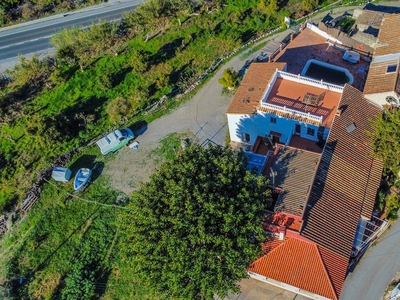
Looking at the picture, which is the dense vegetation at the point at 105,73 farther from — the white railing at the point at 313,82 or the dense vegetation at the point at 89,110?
the white railing at the point at 313,82

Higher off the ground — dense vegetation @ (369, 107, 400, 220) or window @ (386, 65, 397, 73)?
window @ (386, 65, 397, 73)

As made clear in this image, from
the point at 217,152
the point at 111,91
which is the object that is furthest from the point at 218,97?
the point at 217,152

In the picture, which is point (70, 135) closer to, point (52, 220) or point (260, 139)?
point (52, 220)

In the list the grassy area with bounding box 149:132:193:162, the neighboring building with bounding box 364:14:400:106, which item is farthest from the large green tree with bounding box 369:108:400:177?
the grassy area with bounding box 149:132:193:162

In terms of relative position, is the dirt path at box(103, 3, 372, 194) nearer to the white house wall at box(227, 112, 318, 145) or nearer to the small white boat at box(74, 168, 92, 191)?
the small white boat at box(74, 168, 92, 191)

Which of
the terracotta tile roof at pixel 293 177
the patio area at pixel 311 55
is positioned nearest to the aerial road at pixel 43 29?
the patio area at pixel 311 55

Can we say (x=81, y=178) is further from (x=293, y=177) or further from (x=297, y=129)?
(x=297, y=129)

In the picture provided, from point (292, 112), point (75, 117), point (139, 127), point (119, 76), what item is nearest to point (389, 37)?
point (292, 112)
